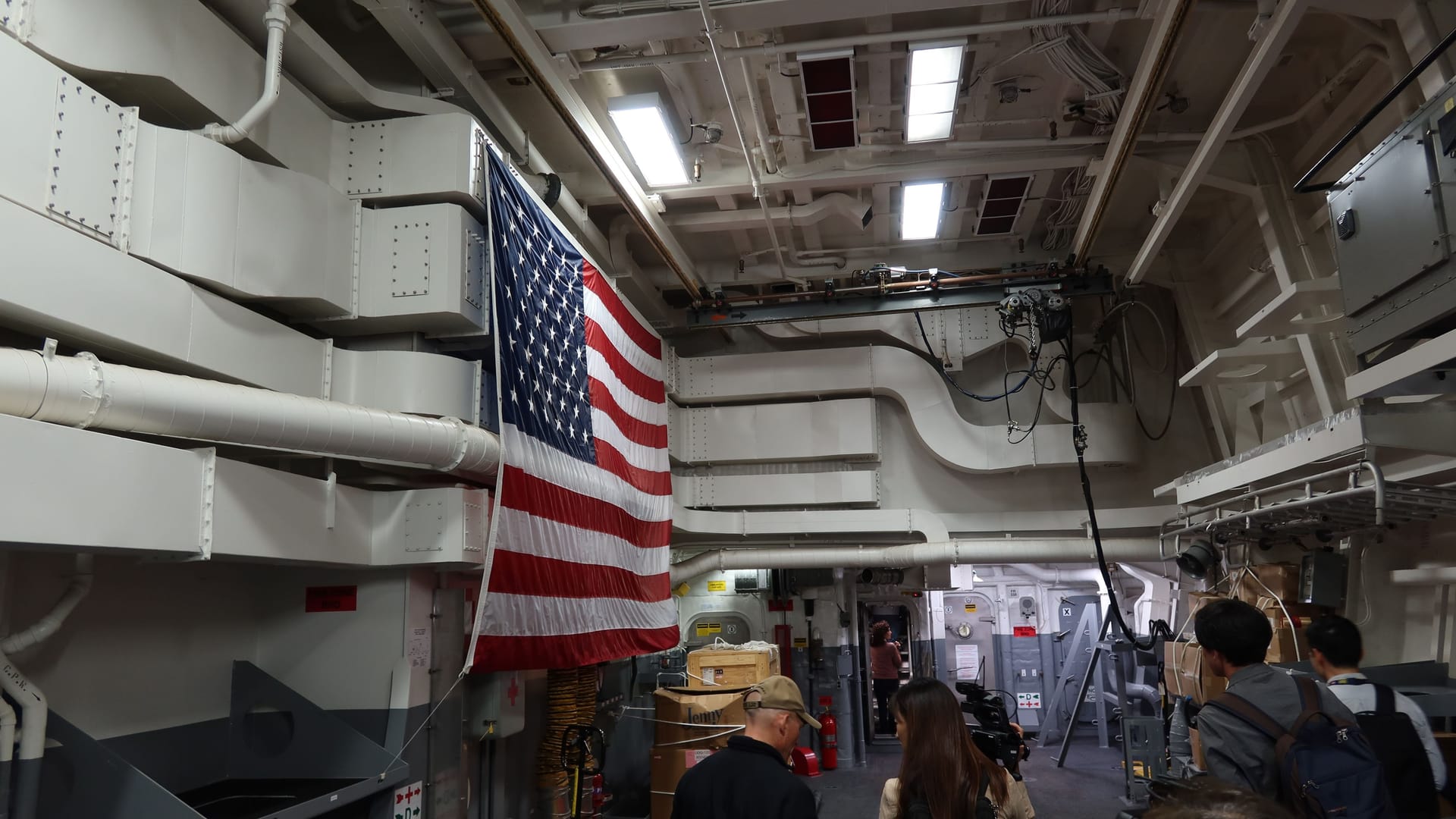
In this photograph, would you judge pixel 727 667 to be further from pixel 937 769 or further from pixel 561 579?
pixel 937 769

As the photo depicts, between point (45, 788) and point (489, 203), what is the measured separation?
2986 mm

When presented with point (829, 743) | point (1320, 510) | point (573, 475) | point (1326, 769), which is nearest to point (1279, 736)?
point (1326, 769)

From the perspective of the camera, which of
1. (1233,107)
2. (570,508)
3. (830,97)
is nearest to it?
(1233,107)

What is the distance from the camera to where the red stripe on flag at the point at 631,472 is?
6015mm

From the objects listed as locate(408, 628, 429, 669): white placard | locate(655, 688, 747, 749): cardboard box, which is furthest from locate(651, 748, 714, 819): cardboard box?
locate(408, 628, 429, 669): white placard

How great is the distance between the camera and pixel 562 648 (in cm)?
491

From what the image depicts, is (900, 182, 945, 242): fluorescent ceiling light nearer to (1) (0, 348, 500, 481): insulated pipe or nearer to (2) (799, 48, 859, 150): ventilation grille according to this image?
(2) (799, 48, 859, 150): ventilation grille

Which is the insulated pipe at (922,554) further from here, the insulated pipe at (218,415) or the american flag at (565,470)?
the insulated pipe at (218,415)

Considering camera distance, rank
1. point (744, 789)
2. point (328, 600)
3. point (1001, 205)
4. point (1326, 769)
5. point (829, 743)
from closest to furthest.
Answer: point (1326, 769)
point (744, 789)
point (328, 600)
point (1001, 205)
point (829, 743)

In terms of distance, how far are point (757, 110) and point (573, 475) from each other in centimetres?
255

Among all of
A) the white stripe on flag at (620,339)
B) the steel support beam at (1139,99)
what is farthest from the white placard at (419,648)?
the steel support beam at (1139,99)

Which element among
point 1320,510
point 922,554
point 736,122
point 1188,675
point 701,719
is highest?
point 736,122

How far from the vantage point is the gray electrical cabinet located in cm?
330

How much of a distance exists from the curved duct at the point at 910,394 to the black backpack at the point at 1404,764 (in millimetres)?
5608
